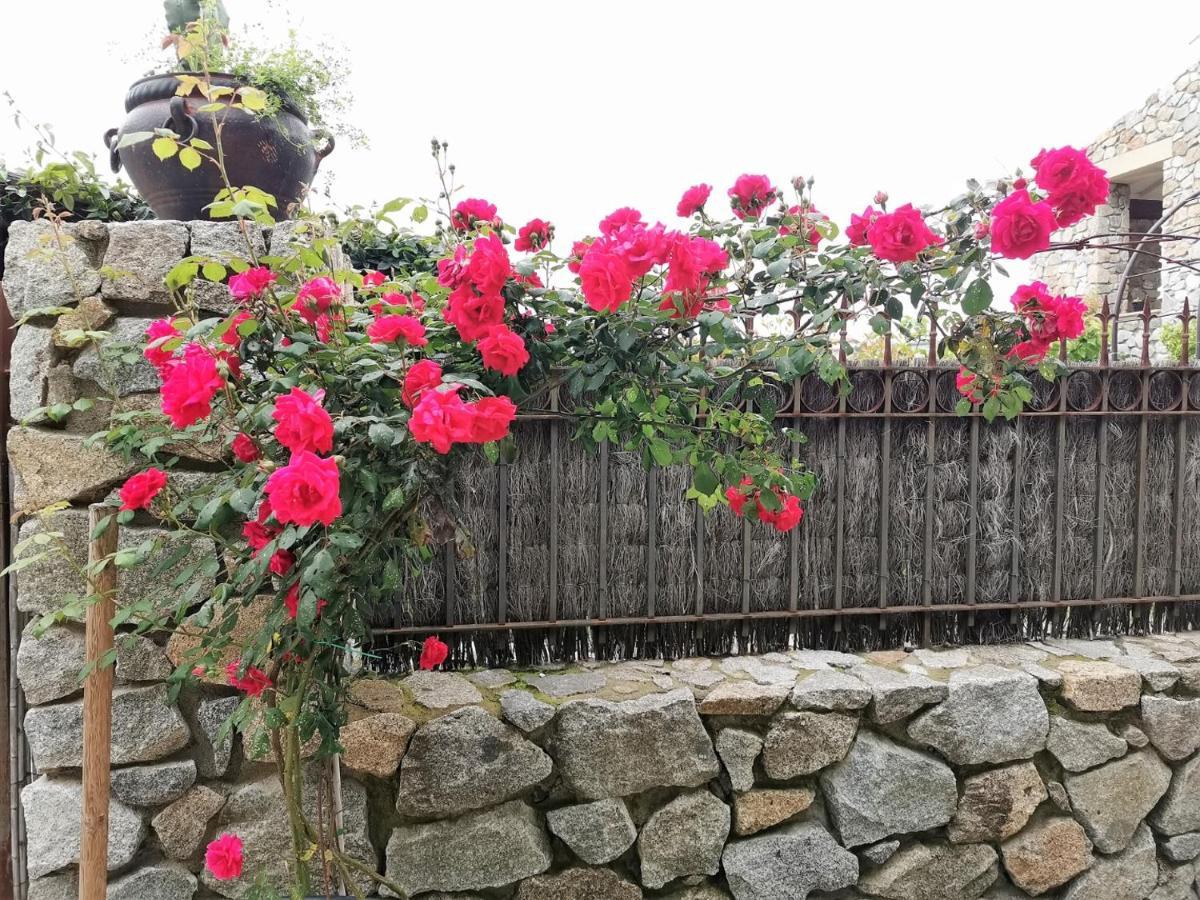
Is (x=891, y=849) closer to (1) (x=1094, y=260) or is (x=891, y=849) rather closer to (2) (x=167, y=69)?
(2) (x=167, y=69)

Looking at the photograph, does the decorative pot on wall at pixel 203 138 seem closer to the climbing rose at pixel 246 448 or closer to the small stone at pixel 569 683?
the climbing rose at pixel 246 448

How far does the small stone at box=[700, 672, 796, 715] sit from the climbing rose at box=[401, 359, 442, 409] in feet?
4.14

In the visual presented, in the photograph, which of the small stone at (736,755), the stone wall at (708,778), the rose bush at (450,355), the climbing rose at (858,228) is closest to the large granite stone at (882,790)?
the stone wall at (708,778)

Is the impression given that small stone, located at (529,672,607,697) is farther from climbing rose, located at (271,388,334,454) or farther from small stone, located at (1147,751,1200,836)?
small stone, located at (1147,751,1200,836)

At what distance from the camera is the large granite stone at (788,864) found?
6.89 feet

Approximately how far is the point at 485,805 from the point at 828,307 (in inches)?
57.4

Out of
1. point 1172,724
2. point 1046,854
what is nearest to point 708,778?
point 1046,854

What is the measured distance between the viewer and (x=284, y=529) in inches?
55.4

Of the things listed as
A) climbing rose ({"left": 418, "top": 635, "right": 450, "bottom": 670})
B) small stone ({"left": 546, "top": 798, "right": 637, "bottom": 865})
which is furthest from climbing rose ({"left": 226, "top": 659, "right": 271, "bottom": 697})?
small stone ({"left": 546, "top": 798, "right": 637, "bottom": 865})

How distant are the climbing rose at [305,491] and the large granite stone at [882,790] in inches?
66.1

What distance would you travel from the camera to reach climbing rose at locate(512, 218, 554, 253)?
1.55 metres

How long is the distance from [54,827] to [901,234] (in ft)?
6.96

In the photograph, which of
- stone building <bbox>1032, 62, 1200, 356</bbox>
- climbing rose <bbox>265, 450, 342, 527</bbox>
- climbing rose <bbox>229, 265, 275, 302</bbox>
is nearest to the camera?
climbing rose <bbox>265, 450, 342, 527</bbox>

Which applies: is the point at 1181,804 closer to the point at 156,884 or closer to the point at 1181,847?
the point at 1181,847
